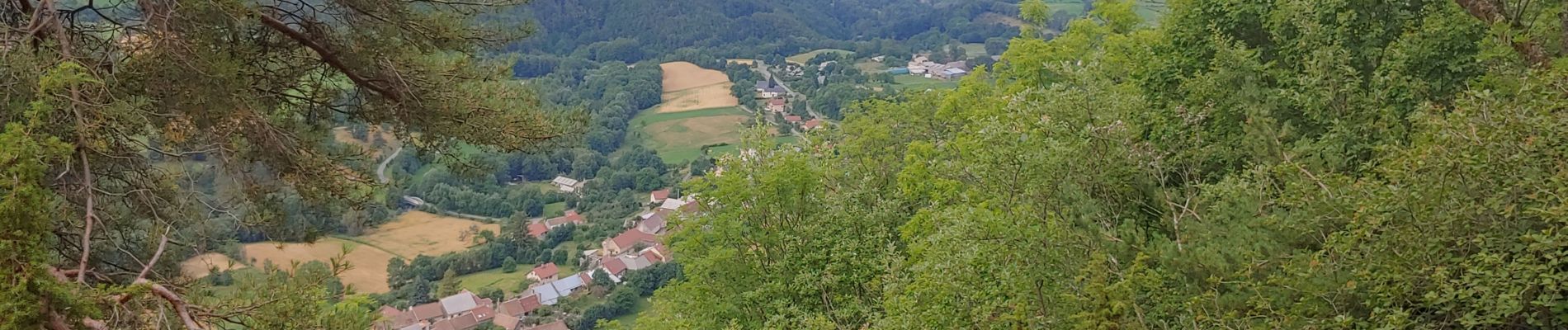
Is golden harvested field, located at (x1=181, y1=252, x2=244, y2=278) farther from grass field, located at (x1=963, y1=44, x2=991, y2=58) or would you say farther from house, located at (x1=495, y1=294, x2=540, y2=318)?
grass field, located at (x1=963, y1=44, x2=991, y2=58)

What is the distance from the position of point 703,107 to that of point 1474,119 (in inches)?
2084

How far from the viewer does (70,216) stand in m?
4.39

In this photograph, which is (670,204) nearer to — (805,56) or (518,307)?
(518,307)

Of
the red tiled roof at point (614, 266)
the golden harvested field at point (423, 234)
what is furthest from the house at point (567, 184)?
the red tiled roof at point (614, 266)

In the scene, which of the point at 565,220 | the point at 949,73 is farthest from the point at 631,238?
the point at 949,73

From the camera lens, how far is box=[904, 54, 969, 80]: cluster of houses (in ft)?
193

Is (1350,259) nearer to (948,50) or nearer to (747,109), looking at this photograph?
(747,109)

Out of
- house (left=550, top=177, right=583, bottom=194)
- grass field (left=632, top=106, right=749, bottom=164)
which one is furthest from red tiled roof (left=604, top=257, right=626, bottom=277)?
grass field (left=632, top=106, right=749, bottom=164)

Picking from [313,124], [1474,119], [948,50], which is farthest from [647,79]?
[1474,119]

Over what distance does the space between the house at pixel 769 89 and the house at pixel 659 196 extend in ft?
63.3

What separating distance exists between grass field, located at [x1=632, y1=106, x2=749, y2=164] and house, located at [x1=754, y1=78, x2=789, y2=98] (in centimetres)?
290

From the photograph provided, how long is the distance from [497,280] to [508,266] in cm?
114

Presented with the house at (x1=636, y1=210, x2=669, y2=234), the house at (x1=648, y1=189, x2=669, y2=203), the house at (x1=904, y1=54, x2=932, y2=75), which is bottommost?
the house at (x1=904, y1=54, x2=932, y2=75)

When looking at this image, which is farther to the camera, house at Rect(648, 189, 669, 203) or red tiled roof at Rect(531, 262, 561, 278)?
house at Rect(648, 189, 669, 203)
